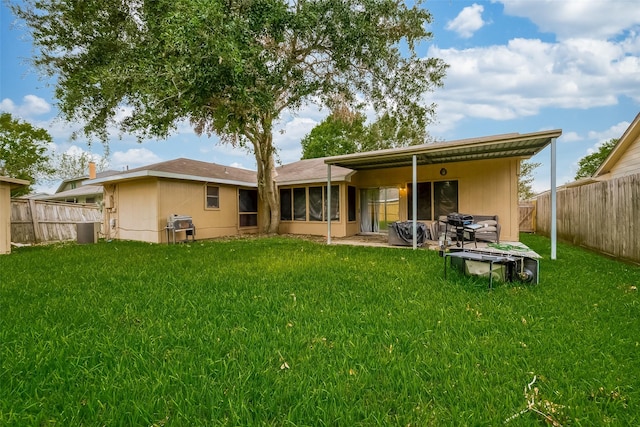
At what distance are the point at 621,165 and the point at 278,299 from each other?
44.9 feet

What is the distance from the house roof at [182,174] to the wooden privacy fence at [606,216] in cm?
1183

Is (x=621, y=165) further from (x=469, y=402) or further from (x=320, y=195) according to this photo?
(x=469, y=402)

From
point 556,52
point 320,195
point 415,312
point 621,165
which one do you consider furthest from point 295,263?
point 621,165

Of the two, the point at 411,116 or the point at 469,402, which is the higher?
the point at 411,116

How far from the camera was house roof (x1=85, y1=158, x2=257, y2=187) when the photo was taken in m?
10.5

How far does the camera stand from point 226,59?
22.7 feet

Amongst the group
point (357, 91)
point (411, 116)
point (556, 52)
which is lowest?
point (411, 116)

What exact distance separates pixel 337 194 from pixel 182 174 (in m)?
5.85

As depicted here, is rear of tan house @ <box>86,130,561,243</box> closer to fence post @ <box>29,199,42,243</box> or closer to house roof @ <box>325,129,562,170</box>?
house roof @ <box>325,129,562,170</box>

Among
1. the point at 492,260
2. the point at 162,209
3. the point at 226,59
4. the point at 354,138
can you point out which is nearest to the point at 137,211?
the point at 162,209

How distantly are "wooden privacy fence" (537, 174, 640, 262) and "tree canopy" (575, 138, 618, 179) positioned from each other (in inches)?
968

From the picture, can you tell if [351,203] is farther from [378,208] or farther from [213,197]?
[213,197]

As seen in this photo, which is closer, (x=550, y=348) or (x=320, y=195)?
(x=550, y=348)

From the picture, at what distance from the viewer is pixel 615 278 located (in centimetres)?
490
